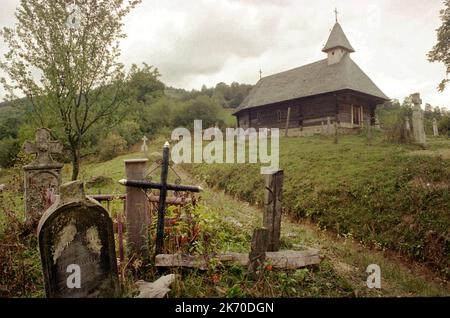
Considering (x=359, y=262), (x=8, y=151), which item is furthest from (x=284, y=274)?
(x=8, y=151)

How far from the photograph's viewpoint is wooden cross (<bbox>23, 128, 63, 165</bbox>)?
6.85 m

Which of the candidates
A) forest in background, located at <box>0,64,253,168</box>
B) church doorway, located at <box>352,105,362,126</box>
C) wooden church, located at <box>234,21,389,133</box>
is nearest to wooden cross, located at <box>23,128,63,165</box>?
forest in background, located at <box>0,64,253,168</box>

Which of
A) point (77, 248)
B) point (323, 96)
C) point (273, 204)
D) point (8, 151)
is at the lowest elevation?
point (77, 248)

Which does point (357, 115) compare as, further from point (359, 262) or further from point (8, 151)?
point (8, 151)

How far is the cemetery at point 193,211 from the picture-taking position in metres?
3.78

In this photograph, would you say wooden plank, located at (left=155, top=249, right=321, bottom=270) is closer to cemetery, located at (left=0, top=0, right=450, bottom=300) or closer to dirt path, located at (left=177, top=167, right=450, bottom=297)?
cemetery, located at (left=0, top=0, right=450, bottom=300)

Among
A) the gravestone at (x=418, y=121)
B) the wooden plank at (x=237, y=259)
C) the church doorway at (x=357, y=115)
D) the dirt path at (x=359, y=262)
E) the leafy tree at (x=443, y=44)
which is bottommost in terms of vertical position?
the dirt path at (x=359, y=262)

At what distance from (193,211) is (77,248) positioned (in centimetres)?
189

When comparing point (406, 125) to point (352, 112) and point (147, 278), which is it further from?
point (147, 278)

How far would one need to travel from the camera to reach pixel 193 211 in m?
5.10

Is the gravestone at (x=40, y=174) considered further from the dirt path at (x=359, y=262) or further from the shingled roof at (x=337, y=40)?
the shingled roof at (x=337, y=40)

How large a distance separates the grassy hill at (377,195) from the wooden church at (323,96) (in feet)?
30.4

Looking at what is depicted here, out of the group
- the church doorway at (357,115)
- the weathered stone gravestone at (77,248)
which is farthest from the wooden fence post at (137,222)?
the church doorway at (357,115)

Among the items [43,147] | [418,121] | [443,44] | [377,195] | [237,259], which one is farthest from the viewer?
[443,44]
